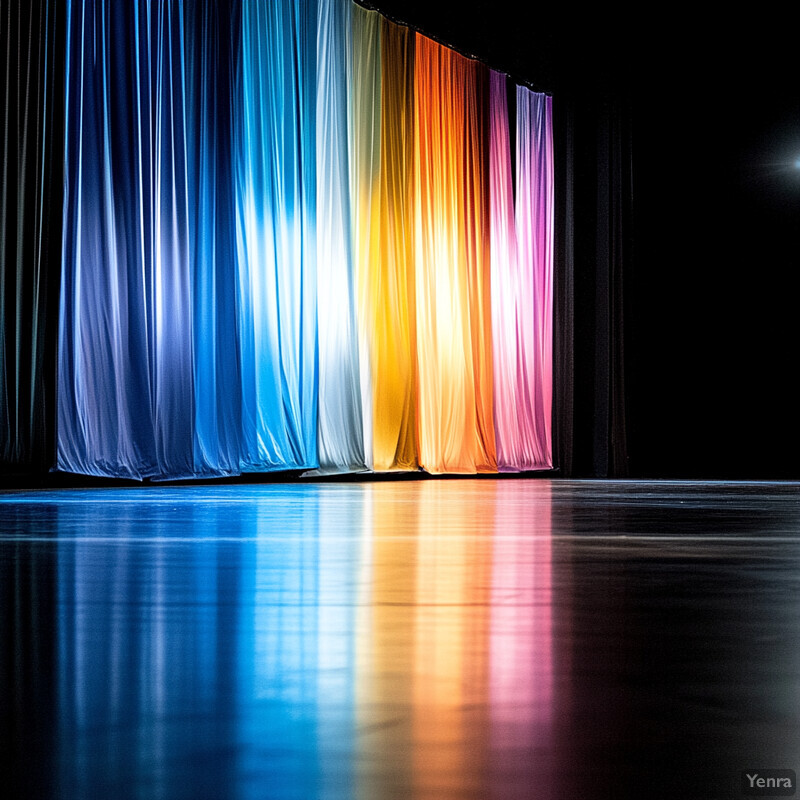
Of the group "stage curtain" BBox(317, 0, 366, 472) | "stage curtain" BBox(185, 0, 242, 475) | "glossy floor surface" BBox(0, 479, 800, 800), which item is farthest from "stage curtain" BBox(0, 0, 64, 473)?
"glossy floor surface" BBox(0, 479, 800, 800)

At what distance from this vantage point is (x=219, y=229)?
4.96m

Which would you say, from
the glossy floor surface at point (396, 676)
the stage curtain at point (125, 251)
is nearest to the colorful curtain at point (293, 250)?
the stage curtain at point (125, 251)

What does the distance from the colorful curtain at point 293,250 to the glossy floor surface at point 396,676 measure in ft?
11.5

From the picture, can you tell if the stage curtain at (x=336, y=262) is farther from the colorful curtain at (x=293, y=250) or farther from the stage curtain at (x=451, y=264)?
the stage curtain at (x=451, y=264)

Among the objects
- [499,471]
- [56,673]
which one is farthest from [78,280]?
[56,673]

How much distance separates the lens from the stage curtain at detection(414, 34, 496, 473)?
6164mm

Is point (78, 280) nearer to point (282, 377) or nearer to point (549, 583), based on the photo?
point (282, 377)

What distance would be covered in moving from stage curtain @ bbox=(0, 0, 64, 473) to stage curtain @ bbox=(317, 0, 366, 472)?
4.96 ft

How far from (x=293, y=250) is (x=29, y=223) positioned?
4.67 ft

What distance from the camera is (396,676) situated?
0.49 meters

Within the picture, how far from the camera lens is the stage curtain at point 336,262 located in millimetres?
5465

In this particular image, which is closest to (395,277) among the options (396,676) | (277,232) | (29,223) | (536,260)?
(277,232)

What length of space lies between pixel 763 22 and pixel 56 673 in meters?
7.70

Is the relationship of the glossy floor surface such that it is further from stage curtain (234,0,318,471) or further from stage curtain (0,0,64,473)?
stage curtain (234,0,318,471)
